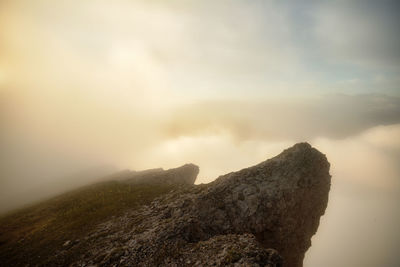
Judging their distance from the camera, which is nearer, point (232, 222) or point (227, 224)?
point (227, 224)

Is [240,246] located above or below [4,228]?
above

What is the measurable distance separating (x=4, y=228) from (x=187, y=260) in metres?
38.7

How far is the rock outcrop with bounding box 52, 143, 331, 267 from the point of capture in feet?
71.9

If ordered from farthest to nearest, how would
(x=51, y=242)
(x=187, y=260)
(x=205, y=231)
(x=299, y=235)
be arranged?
(x=299, y=235) → (x=51, y=242) → (x=205, y=231) → (x=187, y=260)

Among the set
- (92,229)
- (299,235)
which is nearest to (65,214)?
(92,229)

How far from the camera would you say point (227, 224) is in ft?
94.2

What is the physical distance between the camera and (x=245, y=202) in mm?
30469

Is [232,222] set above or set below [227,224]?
above

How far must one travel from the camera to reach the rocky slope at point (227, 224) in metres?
22.0

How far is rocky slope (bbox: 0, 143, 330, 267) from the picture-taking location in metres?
22.0

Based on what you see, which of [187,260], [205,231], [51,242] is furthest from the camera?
[51,242]

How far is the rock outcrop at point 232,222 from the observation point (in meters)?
21.9

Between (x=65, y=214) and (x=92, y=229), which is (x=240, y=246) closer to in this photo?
(x=92, y=229)

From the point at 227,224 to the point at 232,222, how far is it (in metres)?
0.76
